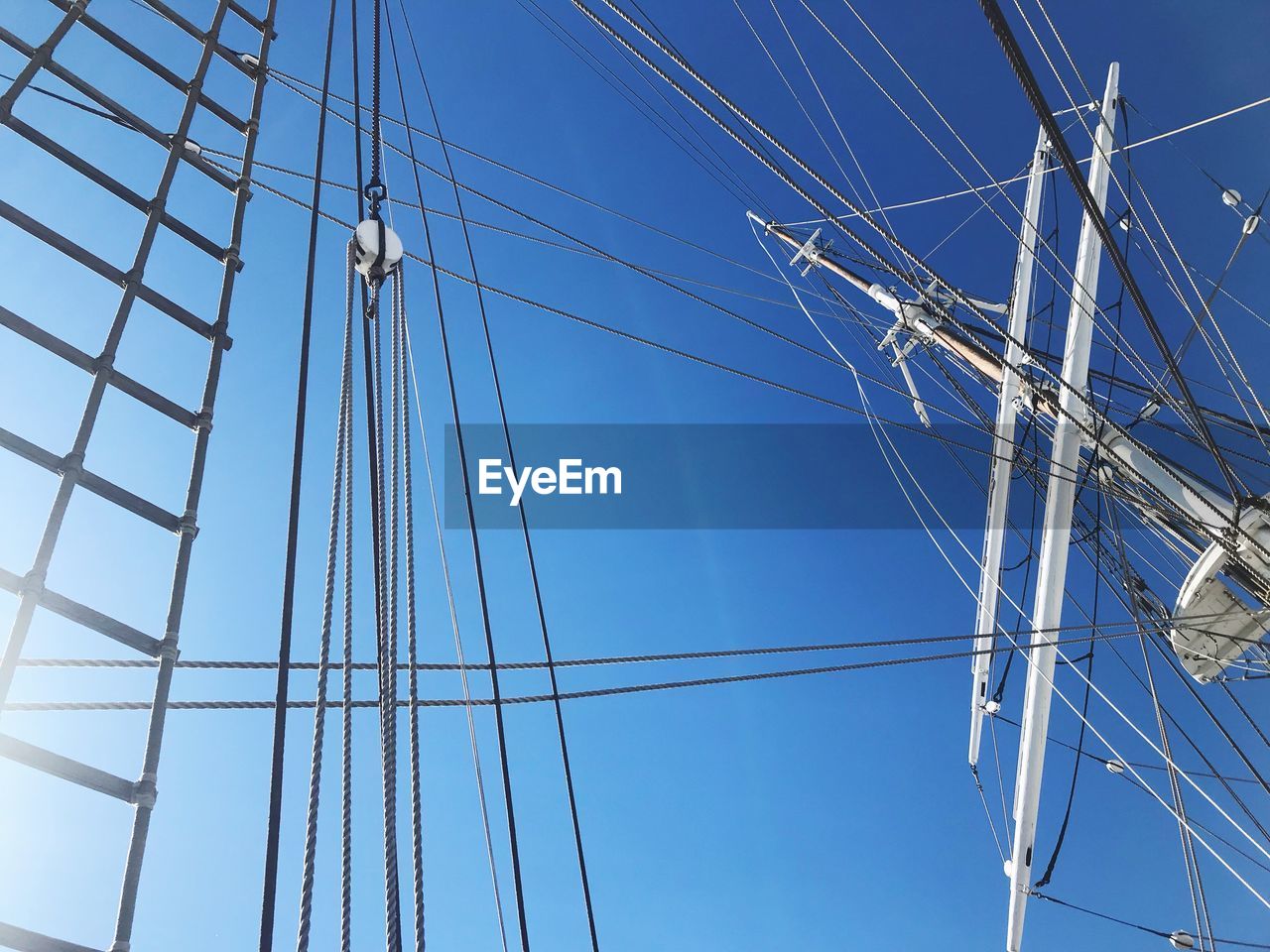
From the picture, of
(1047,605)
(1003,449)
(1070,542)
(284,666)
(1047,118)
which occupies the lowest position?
(284,666)

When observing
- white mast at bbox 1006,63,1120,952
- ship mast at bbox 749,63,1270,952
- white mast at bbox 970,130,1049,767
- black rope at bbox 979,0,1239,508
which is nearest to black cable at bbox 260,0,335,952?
black rope at bbox 979,0,1239,508

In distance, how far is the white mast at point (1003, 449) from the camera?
1123cm

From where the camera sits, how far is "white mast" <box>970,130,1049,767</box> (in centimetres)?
1123

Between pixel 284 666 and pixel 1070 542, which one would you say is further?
pixel 1070 542

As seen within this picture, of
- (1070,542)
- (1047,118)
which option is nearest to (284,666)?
(1047,118)

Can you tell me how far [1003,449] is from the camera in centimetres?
1147

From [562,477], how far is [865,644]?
5892mm

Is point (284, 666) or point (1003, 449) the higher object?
point (1003, 449)

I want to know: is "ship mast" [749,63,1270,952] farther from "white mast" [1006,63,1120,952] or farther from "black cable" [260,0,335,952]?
"black cable" [260,0,335,952]

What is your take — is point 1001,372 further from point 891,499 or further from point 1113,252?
point 1113,252

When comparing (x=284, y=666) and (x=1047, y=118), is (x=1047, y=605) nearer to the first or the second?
(x=1047, y=118)

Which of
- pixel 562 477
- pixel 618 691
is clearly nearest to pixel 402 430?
pixel 618 691

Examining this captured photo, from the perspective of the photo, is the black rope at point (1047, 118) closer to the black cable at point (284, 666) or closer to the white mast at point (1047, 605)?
the black cable at point (284, 666)

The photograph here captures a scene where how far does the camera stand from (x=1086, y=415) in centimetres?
961
